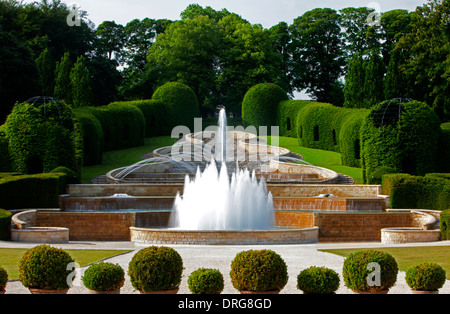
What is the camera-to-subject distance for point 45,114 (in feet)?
93.1

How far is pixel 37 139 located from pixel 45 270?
19845mm

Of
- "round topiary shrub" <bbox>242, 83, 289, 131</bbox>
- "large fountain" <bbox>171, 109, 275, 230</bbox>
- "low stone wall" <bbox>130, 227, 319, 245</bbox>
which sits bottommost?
"low stone wall" <bbox>130, 227, 319, 245</bbox>

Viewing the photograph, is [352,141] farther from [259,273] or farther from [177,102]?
[259,273]

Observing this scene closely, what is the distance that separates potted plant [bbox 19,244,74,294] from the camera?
9234 mm

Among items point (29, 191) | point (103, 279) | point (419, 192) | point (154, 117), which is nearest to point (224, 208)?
Answer: point (419, 192)

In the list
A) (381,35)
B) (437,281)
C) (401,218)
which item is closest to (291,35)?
(381,35)

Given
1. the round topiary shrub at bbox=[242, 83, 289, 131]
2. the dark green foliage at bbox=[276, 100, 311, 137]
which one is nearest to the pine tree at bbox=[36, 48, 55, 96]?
the round topiary shrub at bbox=[242, 83, 289, 131]

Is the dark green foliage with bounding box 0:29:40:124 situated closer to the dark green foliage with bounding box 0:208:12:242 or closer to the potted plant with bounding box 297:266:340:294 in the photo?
the dark green foliage with bounding box 0:208:12:242

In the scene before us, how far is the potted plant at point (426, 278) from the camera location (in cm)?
938

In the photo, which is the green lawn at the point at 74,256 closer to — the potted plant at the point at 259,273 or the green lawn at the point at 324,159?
the potted plant at the point at 259,273

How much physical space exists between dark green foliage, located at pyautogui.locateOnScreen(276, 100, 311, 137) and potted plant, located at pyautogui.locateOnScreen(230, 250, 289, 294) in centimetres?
4002

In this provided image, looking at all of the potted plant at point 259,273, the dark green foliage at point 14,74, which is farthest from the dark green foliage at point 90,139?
the potted plant at point 259,273

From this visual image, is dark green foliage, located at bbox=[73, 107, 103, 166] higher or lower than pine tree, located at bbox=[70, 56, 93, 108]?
lower

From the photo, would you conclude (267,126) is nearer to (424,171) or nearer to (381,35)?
(381,35)
